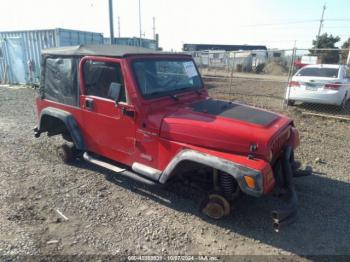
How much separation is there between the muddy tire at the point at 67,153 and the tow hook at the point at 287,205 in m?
3.61

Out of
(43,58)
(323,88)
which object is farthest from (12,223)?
(323,88)

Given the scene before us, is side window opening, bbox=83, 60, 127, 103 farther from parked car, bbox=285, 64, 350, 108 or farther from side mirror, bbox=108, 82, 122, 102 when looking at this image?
parked car, bbox=285, 64, 350, 108

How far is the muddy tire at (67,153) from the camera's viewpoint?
5.00m

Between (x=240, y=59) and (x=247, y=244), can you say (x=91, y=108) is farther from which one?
(x=240, y=59)

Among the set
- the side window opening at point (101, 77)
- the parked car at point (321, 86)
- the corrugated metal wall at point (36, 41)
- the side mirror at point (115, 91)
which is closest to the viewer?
the side mirror at point (115, 91)

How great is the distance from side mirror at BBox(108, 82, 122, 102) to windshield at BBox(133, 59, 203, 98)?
287mm

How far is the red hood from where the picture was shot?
10.0 feet

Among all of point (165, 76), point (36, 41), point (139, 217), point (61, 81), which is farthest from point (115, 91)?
point (36, 41)

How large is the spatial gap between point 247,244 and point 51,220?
246 centimetres

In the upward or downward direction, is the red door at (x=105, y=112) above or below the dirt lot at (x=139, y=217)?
above

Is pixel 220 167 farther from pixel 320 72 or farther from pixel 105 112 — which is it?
pixel 320 72

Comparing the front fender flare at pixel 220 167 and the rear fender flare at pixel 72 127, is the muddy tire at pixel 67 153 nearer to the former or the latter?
the rear fender flare at pixel 72 127

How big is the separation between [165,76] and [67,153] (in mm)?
2462

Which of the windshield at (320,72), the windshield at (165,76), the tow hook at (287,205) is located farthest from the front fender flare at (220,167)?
the windshield at (320,72)
